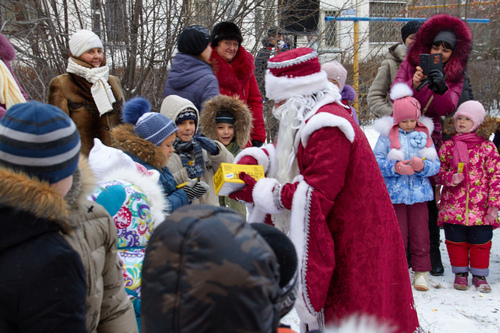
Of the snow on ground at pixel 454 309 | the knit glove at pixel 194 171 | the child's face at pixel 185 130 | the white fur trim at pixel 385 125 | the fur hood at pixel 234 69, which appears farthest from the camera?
the fur hood at pixel 234 69

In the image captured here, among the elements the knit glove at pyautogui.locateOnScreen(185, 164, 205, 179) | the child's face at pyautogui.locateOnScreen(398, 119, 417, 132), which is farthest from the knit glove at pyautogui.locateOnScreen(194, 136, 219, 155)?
the child's face at pyautogui.locateOnScreen(398, 119, 417, 132)

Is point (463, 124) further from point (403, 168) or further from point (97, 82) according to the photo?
point (97, 82)

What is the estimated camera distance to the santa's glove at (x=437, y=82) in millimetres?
4301

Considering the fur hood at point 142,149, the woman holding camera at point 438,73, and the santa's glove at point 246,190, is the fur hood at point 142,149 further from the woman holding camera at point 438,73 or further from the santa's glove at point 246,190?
the woman holding camera at point 438,73

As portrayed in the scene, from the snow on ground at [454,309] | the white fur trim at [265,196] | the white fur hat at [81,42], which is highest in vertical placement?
the white fur hat at [81,42]

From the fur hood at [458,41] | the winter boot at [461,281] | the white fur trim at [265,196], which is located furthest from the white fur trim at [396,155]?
the white fur trim at [265,196]

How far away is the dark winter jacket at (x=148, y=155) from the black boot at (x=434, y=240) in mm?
2815

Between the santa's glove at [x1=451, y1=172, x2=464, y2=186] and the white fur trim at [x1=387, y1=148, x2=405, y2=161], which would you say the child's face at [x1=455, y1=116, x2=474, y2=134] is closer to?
the santa's glove at [x1=451, y1=172, x2=464, y2=186]

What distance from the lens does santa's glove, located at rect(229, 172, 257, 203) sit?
8.25 feet

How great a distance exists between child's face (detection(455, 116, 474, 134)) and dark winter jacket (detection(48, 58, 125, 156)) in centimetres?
347

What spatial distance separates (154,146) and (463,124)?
3153mm

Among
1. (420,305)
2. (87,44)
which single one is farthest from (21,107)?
(420,305)

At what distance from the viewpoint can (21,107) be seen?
1370 mm

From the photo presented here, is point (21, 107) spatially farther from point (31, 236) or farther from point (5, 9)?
point (5, 9)
